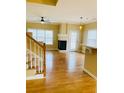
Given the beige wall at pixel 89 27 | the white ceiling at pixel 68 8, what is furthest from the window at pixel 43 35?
the white ceiling at pixel 68 8

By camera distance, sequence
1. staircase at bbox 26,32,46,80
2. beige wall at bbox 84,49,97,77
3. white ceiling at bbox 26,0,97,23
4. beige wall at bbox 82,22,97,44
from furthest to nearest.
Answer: beige wall at bbox 82,22,97,44
white ceiling at bbox 26,0,97,23
beige wall at bbox 84,49,97,77
staircase at bbox 26,32,46,80

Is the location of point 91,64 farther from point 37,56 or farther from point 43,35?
point 43,35

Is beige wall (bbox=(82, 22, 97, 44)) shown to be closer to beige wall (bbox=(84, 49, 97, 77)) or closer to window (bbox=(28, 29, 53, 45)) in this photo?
window (bbox=(28, 29, 53, 45))

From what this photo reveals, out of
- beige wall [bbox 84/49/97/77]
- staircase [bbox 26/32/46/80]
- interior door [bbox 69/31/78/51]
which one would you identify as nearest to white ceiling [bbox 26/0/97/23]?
staircase [bbox 26/32/46/80]

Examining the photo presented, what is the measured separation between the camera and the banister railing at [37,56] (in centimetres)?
378

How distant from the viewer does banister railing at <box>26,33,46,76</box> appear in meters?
3.78

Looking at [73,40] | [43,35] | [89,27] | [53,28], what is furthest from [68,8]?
[43,35]

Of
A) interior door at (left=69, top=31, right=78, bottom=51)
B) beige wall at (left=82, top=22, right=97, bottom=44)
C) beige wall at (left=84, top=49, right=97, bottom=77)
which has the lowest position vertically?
beige wall at (left=84, top=49, right=97, bottom=77)

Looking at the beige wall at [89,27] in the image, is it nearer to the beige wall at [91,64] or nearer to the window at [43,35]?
the window at [43,35]

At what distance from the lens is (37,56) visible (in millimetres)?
3863
